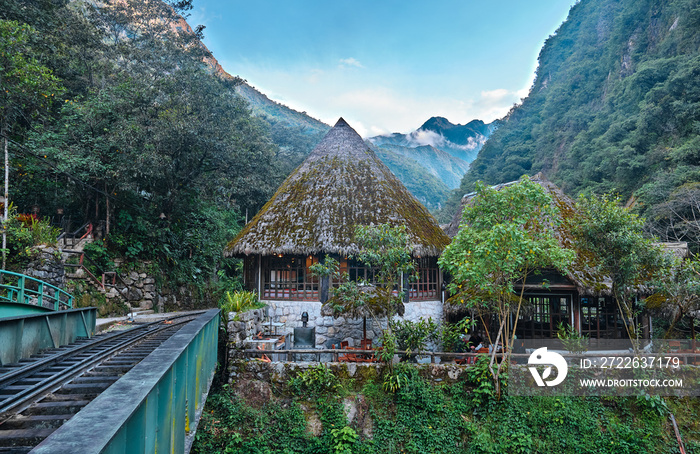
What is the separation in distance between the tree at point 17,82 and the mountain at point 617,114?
1961 cm

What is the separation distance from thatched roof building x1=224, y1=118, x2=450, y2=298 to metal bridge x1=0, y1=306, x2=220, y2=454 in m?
7.29

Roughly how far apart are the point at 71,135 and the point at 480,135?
384ft

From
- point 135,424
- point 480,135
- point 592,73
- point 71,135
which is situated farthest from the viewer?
point 480,135

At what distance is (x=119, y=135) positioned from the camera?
1407cm

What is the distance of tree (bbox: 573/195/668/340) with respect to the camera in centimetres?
979

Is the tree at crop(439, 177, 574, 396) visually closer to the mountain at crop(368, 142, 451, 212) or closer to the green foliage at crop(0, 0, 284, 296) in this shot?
the green foliage at crop(0, 0, 284, 296)

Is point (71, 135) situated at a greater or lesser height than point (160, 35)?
lesser

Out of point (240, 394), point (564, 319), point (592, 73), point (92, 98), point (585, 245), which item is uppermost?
point (592, 73)

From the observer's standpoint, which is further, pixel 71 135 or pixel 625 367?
pixel 71 135

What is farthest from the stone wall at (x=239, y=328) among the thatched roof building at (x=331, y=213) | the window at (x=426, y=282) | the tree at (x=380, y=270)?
the window at (x=426, y=282)

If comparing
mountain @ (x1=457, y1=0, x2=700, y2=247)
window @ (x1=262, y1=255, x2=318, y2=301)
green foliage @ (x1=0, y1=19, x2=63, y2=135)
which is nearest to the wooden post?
Answer: window @ (x1=262, y1=255, x2=318, y2=301)

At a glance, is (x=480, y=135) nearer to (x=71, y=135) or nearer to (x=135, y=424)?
(x=71, y=135)

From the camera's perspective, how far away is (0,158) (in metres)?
13.9

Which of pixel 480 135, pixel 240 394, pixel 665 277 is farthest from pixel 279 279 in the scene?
pixel 480 135
